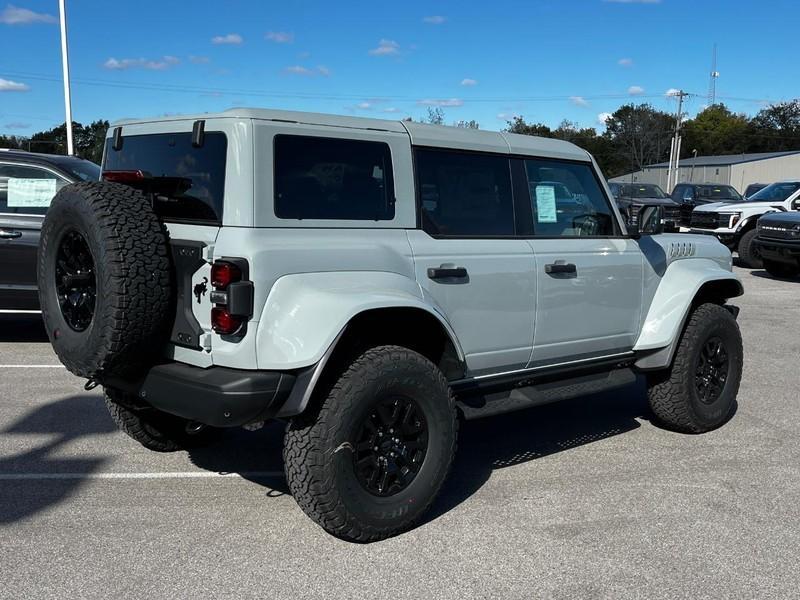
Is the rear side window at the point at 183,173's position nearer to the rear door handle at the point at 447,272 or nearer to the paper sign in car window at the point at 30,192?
the rear door handle at the point at 447,272

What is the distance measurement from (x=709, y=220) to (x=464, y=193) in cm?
1547

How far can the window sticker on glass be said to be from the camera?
15.6 feet

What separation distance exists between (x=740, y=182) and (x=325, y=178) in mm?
67219

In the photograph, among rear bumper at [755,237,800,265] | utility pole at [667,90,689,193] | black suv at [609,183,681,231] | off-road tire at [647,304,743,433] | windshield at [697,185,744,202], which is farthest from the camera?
utility pole at [667,90,689,193]

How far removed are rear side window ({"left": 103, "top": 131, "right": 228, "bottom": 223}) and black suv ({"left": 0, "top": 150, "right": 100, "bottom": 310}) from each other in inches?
153

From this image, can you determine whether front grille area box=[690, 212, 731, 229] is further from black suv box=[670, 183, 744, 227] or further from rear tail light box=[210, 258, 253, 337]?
rear tail light box=[210, 258, 253, 337]

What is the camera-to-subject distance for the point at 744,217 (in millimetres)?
17859

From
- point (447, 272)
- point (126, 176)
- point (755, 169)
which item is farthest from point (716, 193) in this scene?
point (755, 169)

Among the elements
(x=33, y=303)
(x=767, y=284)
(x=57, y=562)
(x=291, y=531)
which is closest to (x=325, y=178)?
(x=291, y=531)

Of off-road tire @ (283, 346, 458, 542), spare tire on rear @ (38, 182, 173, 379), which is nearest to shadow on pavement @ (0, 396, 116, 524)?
spare tire on rear @ (38, 182, 173, 379)

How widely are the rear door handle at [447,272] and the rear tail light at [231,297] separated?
1023mm

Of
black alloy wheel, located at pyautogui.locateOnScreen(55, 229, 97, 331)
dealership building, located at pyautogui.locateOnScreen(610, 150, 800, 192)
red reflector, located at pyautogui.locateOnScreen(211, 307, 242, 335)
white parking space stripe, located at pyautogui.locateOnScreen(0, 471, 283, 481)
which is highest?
dealership building, located at pyautogui.locateOnScreen(610, 150, 800, 192)

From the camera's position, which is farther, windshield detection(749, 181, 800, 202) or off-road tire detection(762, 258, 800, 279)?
windshield detection(749, 181, 800, 202)

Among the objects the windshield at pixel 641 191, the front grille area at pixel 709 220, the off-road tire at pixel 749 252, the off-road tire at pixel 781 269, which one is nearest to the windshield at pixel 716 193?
the windshield at pixel 641 191
